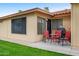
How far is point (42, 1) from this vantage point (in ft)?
24.0

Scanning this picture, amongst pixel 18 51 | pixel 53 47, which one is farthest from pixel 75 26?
pixel 18 51

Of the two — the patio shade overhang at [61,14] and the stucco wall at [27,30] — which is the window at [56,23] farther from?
the stucco wall at [27,30]

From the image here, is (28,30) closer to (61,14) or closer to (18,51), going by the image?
(18,51)

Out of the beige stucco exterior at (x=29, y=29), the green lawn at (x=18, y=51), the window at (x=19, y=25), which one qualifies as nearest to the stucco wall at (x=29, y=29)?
the beige stucco exterior at (x=29, y=29)

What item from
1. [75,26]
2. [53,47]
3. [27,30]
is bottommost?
[53,47]

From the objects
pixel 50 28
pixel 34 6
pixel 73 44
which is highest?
pixel 34 6

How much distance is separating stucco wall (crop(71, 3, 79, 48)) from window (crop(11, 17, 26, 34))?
1401mm

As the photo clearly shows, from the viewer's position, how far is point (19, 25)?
7.48 m

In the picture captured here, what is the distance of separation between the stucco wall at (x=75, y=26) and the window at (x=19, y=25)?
1401 mm

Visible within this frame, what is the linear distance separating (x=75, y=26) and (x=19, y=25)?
5.33 feet

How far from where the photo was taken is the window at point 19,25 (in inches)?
294

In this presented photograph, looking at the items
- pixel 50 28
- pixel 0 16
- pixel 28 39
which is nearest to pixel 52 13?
pixel 50 28

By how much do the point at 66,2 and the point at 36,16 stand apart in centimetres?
95

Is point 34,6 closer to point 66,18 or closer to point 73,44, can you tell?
point 66,18
